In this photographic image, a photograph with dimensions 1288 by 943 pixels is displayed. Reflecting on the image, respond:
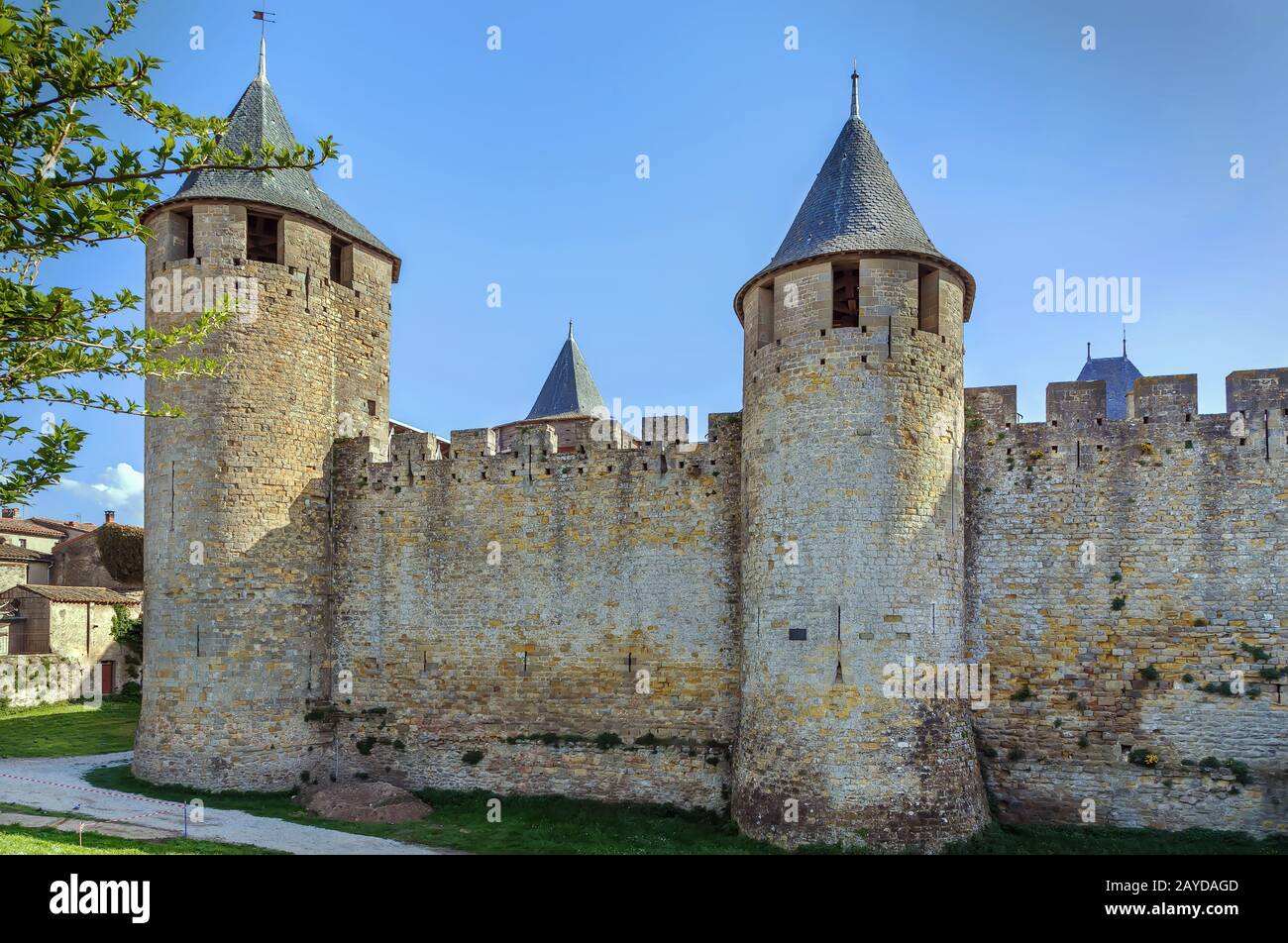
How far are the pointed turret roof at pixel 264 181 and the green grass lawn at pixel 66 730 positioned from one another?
13895 millimetres

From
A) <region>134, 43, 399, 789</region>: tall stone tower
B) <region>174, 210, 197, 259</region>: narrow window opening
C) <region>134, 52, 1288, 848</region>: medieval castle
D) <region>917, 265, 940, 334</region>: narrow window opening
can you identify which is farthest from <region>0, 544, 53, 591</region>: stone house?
<region>917, 265, 940, 334</region>: narrow window opening

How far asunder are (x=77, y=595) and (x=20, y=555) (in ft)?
37.4

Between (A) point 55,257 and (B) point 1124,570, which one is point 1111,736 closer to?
(B) point 1124,570

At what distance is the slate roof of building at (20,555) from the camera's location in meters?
41.2

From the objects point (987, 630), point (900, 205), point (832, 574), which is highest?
point (900, 205)

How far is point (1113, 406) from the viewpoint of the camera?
24.6 metres

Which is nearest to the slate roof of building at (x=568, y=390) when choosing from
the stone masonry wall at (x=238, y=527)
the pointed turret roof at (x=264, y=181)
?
the pointed turret roof at (x=264, y=181)

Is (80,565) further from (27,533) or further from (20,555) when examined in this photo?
(27,533)

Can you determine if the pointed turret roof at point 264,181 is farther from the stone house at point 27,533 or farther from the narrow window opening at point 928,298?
the stone house at point 27,533

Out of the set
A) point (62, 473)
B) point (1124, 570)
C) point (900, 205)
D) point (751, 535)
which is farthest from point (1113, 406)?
point (62, 473)

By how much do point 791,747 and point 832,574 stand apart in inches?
113

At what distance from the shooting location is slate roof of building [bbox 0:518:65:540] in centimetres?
4853
